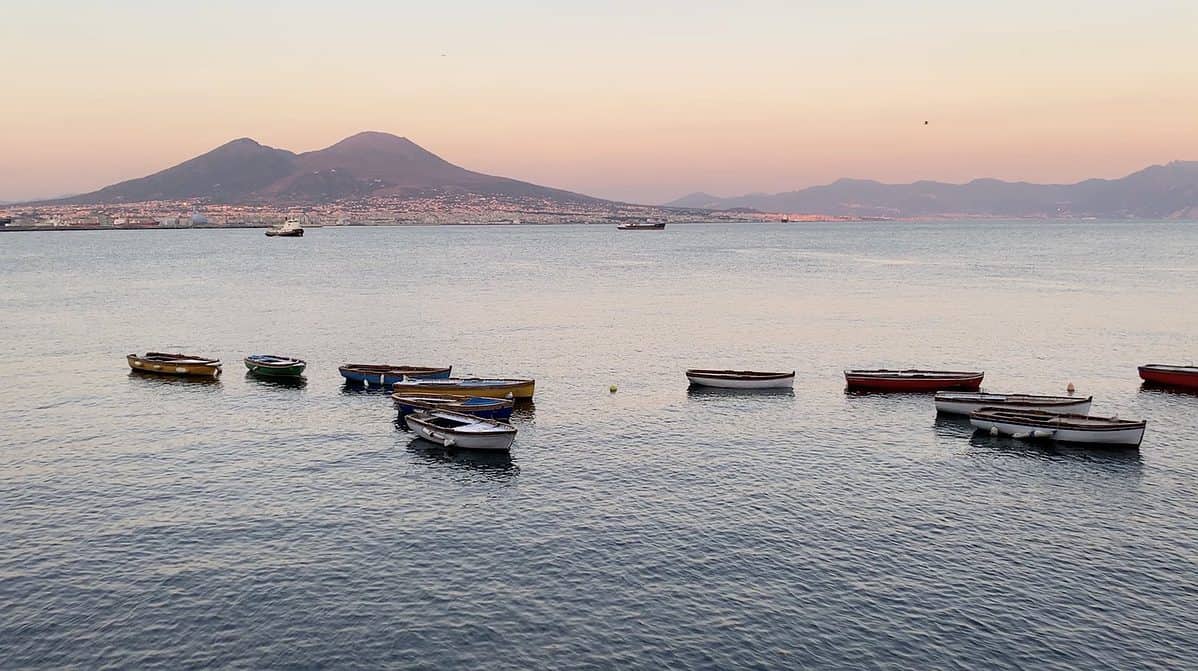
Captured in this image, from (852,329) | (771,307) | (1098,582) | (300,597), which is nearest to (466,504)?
(300,597)

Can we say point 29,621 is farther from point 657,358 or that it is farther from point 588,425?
point 657,358

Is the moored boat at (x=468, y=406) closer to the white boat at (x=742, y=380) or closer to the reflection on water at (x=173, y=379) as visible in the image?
the white boat at (x=742, y=380)

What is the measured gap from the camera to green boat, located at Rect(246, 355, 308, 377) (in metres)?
76.5

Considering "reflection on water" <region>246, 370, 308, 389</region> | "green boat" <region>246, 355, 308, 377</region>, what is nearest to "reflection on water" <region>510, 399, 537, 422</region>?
"reflection on water" <region>246, 370, 308, 389</region>

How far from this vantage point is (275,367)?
76.6 m

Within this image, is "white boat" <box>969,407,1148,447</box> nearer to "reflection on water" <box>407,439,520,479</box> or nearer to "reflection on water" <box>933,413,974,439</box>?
"reflection on water" <box>933,413,974,439</box>

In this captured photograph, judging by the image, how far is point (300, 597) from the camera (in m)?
34.6

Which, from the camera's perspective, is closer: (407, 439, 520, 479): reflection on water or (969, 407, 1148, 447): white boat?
(407, 439, 520, 479): reflection on water

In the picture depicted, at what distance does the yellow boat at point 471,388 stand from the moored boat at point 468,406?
13.4 ft

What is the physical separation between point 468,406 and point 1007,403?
4422 centimetres

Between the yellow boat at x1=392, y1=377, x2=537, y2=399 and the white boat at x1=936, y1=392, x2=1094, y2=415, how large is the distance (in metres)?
34.8

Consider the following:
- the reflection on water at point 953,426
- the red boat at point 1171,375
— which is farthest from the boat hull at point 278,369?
the red boat at point 1171,375

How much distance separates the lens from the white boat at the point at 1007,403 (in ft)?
212

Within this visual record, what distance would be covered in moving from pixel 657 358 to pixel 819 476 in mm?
40701
